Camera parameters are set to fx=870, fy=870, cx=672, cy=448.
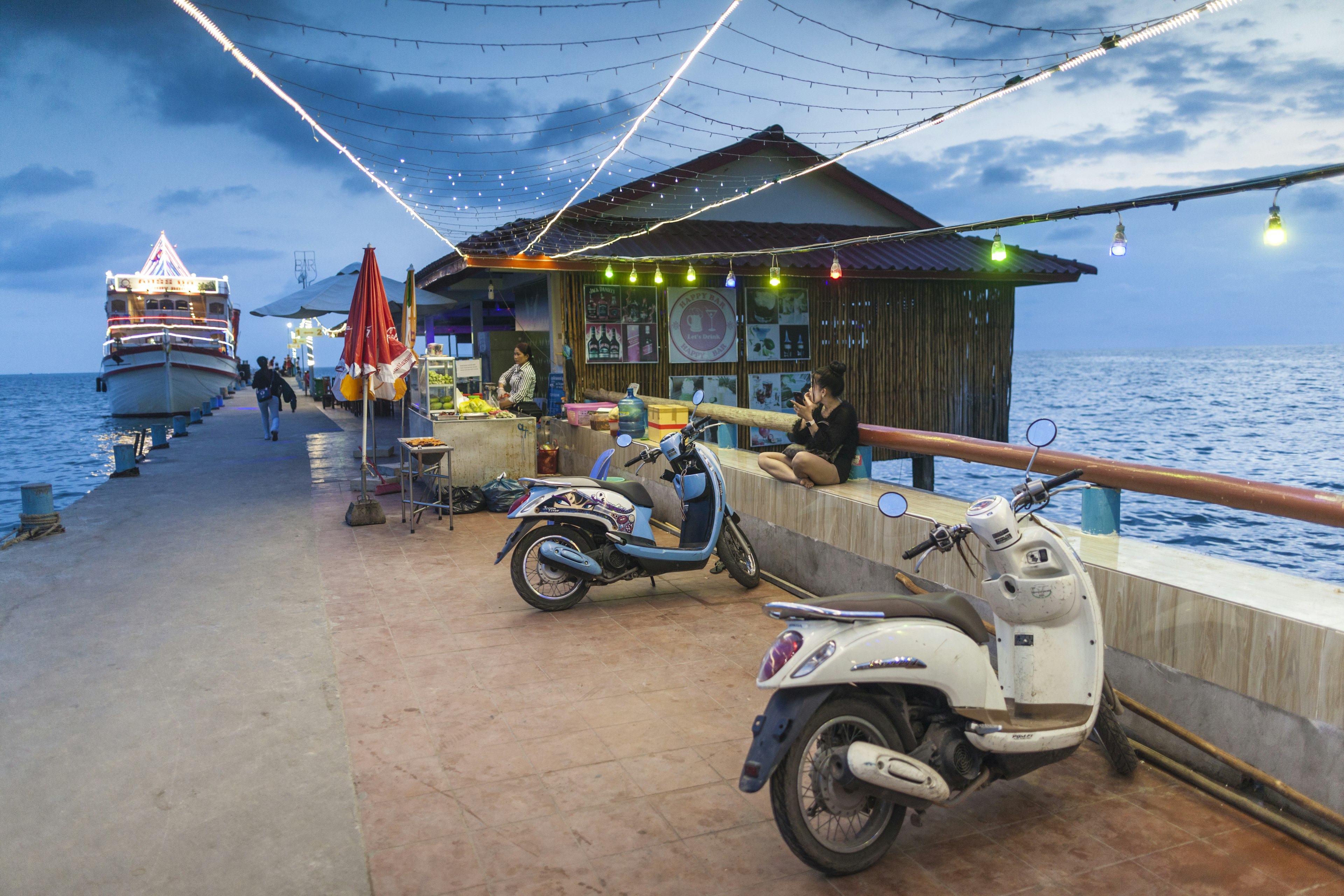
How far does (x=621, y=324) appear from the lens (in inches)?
522

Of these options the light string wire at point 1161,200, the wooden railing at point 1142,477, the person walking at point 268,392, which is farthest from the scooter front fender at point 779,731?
the person walking at point 268,392

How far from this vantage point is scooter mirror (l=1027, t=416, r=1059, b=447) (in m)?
3.29

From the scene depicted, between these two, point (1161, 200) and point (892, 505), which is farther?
point (1161, 200)

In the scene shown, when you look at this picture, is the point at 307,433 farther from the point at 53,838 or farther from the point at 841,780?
the point at 841,780

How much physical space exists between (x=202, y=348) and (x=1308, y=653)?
127 ft

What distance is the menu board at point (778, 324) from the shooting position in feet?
46.6

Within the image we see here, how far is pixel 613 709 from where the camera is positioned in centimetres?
434

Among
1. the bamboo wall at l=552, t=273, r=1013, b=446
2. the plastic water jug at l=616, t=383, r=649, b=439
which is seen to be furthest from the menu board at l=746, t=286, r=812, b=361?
the plastic water jug at l=616, t=383, r=649, b=439

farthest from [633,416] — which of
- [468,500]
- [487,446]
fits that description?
[468,500]

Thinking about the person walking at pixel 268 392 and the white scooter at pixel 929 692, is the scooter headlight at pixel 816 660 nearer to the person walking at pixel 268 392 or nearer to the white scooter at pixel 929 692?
the white scooter at pixel 929 692

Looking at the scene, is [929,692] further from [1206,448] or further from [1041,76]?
[1206,448]

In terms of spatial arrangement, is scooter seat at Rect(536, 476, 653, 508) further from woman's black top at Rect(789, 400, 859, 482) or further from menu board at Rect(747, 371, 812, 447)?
menu board at Rect(747, 371, 812, 447)

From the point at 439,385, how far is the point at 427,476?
3.68 ft

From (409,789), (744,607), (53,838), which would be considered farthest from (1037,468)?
(53,838)
